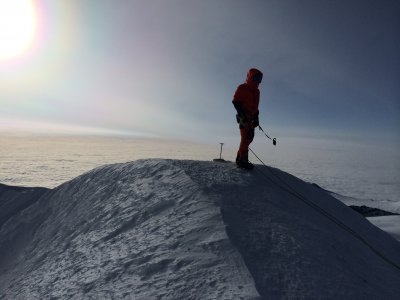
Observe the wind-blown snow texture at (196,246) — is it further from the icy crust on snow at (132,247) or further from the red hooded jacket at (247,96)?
the red hooded jacket at (247,96)

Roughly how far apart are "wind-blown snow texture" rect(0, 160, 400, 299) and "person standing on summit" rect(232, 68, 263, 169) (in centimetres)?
54

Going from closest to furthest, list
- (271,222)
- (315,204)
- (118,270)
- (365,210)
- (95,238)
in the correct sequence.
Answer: (118,270) < (271,222) < (95,238) < (315,204) < (365,210)

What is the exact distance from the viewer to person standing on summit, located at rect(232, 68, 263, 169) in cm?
866

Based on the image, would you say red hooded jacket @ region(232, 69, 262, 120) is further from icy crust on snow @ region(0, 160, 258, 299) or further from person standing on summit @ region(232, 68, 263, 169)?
icy crust on snow @ region(0, 160, 258, 299)

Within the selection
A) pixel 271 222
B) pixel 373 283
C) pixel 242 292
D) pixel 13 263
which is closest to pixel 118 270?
pixel 242 292

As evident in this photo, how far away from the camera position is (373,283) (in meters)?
5.40

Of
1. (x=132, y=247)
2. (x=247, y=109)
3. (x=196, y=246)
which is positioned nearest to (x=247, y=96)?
(x=247, y=109)

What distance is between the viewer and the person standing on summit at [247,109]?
8.66m

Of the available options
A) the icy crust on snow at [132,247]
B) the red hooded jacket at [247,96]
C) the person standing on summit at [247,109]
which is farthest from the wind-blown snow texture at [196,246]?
the red hooded jacket at [247,96]

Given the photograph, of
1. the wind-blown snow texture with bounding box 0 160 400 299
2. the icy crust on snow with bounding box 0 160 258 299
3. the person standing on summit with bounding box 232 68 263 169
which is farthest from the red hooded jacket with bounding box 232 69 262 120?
the icy crust on snow with bounding box 0 160 258 299

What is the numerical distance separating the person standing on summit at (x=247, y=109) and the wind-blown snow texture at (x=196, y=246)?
54cm

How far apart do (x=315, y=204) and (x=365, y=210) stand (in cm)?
4701

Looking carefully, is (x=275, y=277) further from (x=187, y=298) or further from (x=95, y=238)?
(x=95, y=238)

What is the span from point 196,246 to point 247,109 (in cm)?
470
